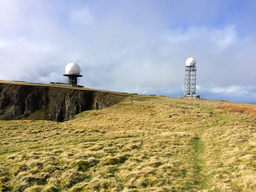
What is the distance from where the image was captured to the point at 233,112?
119 feet

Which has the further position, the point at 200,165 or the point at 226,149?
the point at 226,149

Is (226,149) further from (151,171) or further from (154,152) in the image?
(151,171)

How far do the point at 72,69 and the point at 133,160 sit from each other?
64.4 m

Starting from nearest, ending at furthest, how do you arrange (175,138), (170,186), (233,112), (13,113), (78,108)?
(170,186)
(175,138)
(233,112)
(78,108)
(13,113)

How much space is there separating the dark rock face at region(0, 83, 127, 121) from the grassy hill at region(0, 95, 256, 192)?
794 inches

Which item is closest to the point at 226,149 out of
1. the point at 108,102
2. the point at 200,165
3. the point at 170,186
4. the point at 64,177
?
the point at 200,165

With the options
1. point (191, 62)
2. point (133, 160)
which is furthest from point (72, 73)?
point (133, 160)

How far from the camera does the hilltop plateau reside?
41.0ft

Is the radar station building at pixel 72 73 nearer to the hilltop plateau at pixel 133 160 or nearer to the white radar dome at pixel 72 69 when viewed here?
the white radar dome at pixel 72 69

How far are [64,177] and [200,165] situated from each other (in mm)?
10811

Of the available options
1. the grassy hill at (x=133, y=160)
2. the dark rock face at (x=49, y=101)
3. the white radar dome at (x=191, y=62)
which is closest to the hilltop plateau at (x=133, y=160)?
the grassy hill at (x=133, y=160)

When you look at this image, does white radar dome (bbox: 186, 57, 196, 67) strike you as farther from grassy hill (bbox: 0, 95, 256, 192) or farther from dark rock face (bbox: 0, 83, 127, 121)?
grassy hill (bbox: 0, 95, 256, 192)

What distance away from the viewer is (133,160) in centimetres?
1653

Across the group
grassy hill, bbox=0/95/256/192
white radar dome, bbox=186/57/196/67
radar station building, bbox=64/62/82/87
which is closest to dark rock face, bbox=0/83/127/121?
radar station building, bbox=64/62/82/87
